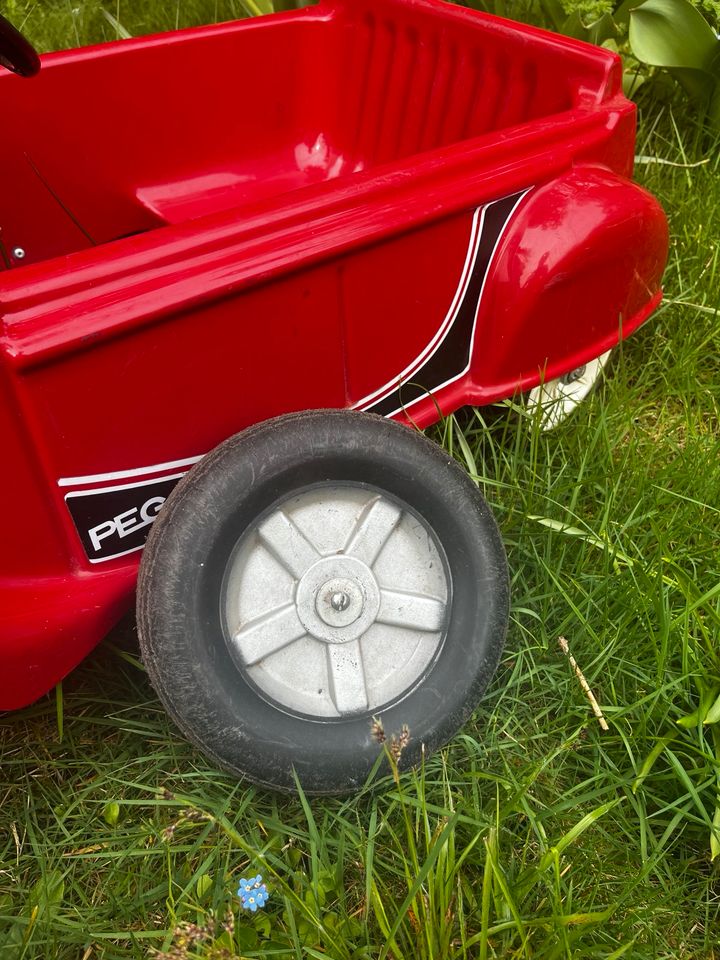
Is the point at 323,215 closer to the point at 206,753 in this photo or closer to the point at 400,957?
→ the point at 206,753

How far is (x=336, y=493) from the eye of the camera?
1223mm

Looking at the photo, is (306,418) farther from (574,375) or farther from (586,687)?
(574,375)

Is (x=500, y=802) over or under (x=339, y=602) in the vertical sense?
under

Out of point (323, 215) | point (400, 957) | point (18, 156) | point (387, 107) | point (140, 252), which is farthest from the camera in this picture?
point (387, 107)

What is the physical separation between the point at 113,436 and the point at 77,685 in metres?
0.46

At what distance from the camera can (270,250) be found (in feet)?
3.71

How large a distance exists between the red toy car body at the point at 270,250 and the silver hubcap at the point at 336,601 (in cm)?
14

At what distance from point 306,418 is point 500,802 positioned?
0.54 meters

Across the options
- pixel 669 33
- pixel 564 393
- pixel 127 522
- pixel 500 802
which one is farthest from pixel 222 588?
pixel 669 33

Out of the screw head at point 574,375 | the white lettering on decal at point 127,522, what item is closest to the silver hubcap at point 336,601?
the white lettering on decal at point 127,522

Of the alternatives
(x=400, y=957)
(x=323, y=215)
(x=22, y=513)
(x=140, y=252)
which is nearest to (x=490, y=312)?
(x=323, y=215)

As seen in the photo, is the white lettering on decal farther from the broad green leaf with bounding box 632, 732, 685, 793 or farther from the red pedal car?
the broad green leaf with bounding box 632, 732, 685, 793

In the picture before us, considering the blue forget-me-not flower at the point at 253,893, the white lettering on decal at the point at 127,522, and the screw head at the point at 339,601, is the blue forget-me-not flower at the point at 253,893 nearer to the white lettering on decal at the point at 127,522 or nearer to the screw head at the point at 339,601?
the screw head at the point at 339,601

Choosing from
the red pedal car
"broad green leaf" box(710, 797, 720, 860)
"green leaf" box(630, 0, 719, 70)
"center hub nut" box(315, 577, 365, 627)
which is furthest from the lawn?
"green leaf" box(630, 0, 719, 70)
